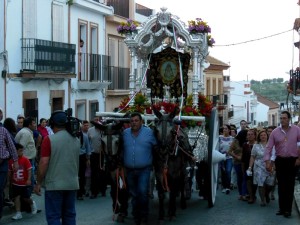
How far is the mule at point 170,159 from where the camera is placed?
37.1 feet

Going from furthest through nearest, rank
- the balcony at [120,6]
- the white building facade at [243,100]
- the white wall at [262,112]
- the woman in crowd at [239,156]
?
the white wall at [262,112]
the white building facade at [243,100]
the balcony at [120,6]
the woman in crowd at [239,156]

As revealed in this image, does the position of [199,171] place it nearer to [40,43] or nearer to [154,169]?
[154,169]

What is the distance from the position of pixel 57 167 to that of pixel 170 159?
3.07 meters

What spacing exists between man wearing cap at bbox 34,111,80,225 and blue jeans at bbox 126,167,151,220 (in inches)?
76.4

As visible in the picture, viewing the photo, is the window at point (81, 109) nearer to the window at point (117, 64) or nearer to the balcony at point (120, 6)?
the window at point (117, 64)

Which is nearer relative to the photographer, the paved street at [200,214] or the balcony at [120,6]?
the paved street at [200,214]

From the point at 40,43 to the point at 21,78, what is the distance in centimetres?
139

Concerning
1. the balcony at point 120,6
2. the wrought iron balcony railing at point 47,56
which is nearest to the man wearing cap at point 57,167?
the wrought iron balcony railing at point 47,56

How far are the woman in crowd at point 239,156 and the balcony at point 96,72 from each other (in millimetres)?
13280

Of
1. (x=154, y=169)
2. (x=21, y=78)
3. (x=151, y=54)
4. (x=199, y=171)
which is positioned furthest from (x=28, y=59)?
(x=154, y=169)

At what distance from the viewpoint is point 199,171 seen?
1462 cm

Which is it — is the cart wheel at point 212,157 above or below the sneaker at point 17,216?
above

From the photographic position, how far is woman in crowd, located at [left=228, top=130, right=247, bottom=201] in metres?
14.7

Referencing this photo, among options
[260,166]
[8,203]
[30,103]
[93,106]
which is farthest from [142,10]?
[8,203]
